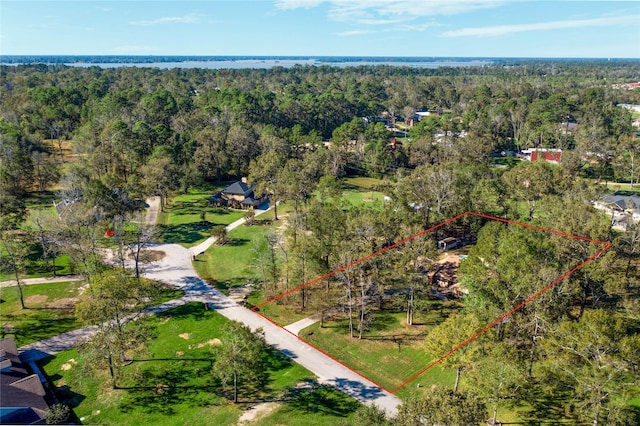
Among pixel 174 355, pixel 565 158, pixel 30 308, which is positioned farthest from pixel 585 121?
pixel 30 308

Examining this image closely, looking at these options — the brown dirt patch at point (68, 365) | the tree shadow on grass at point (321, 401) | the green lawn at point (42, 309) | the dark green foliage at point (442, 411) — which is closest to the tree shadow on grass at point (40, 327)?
the green lawn at point (42, 309)

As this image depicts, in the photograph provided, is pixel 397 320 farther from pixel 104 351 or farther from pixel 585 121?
pixel 585 121

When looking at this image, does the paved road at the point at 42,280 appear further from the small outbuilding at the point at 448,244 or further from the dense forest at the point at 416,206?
the small outbuilding at the point at 448,244

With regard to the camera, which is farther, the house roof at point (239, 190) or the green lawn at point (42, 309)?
the house roof at point (239, 190)

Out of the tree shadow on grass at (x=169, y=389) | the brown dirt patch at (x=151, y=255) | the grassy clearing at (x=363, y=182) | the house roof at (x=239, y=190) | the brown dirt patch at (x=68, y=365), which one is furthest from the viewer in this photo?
the grassy clearing at (x=363, y=182)

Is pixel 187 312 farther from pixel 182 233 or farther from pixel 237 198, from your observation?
pixel 237 198

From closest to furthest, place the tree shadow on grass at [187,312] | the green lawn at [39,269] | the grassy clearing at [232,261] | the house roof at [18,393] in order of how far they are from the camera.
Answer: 1. the house roof at [18,393]
2. the tree shadow on grass at [187,312]
3. the green lawn at [39,269]
4. the grassy clearing at [232,261]
